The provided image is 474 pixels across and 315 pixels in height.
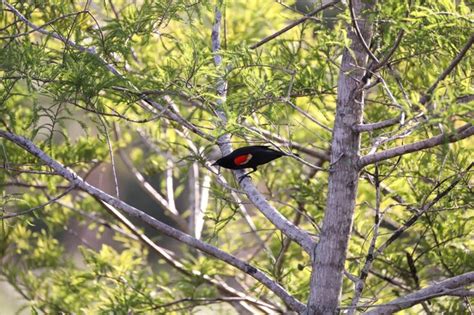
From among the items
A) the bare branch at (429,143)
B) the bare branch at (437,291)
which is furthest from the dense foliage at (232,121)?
the bare branch at (437,291)

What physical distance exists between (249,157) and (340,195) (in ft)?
1.34

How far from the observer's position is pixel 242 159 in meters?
3.51

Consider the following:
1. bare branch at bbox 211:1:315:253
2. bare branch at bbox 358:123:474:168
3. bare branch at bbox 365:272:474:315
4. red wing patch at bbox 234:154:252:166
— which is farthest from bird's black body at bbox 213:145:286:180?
bare branch at bbox 365:272:474:315

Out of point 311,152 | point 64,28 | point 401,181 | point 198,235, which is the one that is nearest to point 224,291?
point 198,235

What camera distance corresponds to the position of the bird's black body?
344 centimetres

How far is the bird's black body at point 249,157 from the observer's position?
3.44m

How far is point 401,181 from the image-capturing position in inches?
181

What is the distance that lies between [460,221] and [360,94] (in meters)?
1.51

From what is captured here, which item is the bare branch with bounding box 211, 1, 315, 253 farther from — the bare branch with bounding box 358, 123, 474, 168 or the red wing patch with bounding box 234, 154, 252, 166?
the bare branch with bounding box 358, 123, 474, 168

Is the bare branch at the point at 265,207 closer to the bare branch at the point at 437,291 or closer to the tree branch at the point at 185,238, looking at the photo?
the tree branch at the point at 185,238

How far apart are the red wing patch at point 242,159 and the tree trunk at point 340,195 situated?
35 cm

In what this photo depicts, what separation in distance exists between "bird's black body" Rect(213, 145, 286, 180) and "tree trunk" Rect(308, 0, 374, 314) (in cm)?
26

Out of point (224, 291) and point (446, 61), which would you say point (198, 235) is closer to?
point (224, 291)

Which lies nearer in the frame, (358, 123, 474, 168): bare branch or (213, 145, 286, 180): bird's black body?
(358, 123, 474, 168): bare branch
